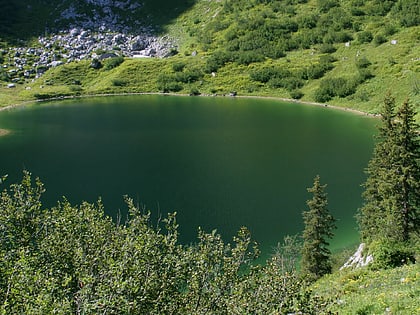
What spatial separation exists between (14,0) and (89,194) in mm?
167374

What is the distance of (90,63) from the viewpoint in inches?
5325

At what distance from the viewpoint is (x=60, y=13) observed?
17000 cm

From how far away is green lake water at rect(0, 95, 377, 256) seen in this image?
119 ft

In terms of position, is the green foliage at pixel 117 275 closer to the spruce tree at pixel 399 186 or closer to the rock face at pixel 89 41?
the spruce tree at pixel 399 186

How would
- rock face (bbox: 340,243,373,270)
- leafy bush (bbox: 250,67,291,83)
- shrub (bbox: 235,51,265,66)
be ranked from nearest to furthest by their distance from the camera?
rock face (bbox: 340,243,373,270) → leafy bush (bbox: 250,67,291,83) → shrub (bbox: 235,51,265,66)

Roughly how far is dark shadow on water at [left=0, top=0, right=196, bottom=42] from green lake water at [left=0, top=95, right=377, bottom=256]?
8386 cm

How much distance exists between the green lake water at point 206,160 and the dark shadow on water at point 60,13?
3302 inches

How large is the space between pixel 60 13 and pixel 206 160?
147m

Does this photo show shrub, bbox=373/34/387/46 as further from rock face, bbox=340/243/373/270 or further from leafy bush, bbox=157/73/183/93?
rock face, bbox=340/243/373/270

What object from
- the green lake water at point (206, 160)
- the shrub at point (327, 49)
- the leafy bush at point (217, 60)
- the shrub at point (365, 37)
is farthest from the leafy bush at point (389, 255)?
the leafy bush at point (217, 60)

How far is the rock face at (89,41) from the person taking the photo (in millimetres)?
141250

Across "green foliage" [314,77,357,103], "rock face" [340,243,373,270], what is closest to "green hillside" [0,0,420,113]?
"green foliage" [314,77,357,103]

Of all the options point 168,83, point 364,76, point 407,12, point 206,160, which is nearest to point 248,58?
point 168,83

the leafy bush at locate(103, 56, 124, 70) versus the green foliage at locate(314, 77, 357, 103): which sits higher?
the leafy bush at locate(103, 56, 124, 70)
